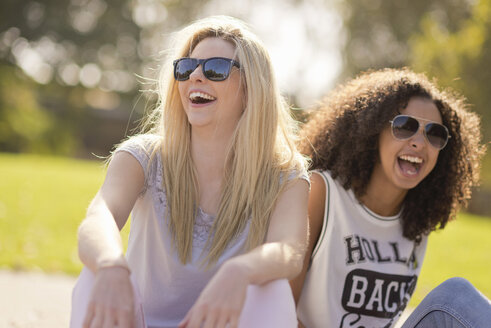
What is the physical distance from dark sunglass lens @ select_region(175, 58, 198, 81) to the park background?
1.52 feet

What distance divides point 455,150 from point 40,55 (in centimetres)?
2893

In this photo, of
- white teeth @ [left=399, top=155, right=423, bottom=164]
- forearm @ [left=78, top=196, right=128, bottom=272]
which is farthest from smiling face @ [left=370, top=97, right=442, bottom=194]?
forearm @ [left=78, top=196, right=128, bottom=272]

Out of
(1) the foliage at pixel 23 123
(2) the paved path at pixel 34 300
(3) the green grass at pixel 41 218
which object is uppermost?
(1) the foliage at pixel 23 123

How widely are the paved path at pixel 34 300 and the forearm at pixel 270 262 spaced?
202cm

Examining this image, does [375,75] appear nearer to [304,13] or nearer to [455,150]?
[455,150]

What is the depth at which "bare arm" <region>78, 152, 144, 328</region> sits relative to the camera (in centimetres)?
→ 185

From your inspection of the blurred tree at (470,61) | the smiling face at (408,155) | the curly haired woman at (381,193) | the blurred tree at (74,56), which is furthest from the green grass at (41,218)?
the blurred tree at (74,56)

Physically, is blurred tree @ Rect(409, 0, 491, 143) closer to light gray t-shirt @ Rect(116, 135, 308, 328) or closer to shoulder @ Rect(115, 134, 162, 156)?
shoulder @ Rect(115, 134, 162, 156)

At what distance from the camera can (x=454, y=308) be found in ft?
8.30

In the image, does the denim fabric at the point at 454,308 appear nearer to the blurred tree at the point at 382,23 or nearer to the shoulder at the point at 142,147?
the shoulder at the point at 142,147

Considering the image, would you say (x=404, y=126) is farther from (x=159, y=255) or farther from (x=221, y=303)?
(x=221, y=303)

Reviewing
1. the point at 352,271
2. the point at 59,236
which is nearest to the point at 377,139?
the point at 352,271

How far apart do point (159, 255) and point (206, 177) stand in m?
0.42

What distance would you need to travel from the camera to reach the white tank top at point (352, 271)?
2.83 m
